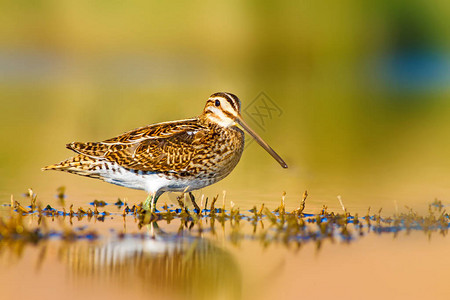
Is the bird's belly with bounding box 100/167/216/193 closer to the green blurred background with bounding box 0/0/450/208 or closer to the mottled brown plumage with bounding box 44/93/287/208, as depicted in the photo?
the mottled brown plumage with bounding box 44/93/287/208

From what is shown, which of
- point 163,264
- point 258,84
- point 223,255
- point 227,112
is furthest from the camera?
point 258,84

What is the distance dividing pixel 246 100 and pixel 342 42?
22829 mm

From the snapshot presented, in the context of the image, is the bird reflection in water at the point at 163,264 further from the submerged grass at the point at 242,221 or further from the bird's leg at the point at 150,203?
the bird's leg at the point at 150,203

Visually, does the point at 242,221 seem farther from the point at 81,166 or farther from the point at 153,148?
the point at 81,166

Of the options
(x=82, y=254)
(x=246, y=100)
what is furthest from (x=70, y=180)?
(x=246, y=100)

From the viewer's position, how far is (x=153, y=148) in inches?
477

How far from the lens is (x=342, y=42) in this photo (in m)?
49.3

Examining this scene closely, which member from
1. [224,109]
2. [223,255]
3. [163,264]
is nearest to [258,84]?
[224,109]

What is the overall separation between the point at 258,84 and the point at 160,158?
26663 mm

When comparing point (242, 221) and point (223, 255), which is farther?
point (242, 221)

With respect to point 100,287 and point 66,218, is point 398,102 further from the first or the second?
point 100,287

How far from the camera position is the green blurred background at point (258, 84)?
53.7 feet

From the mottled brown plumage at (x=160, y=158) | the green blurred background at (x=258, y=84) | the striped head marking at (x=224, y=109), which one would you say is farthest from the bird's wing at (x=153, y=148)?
the green blurred background at (x=258, y=84)

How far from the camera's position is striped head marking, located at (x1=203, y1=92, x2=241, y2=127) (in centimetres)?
1273
